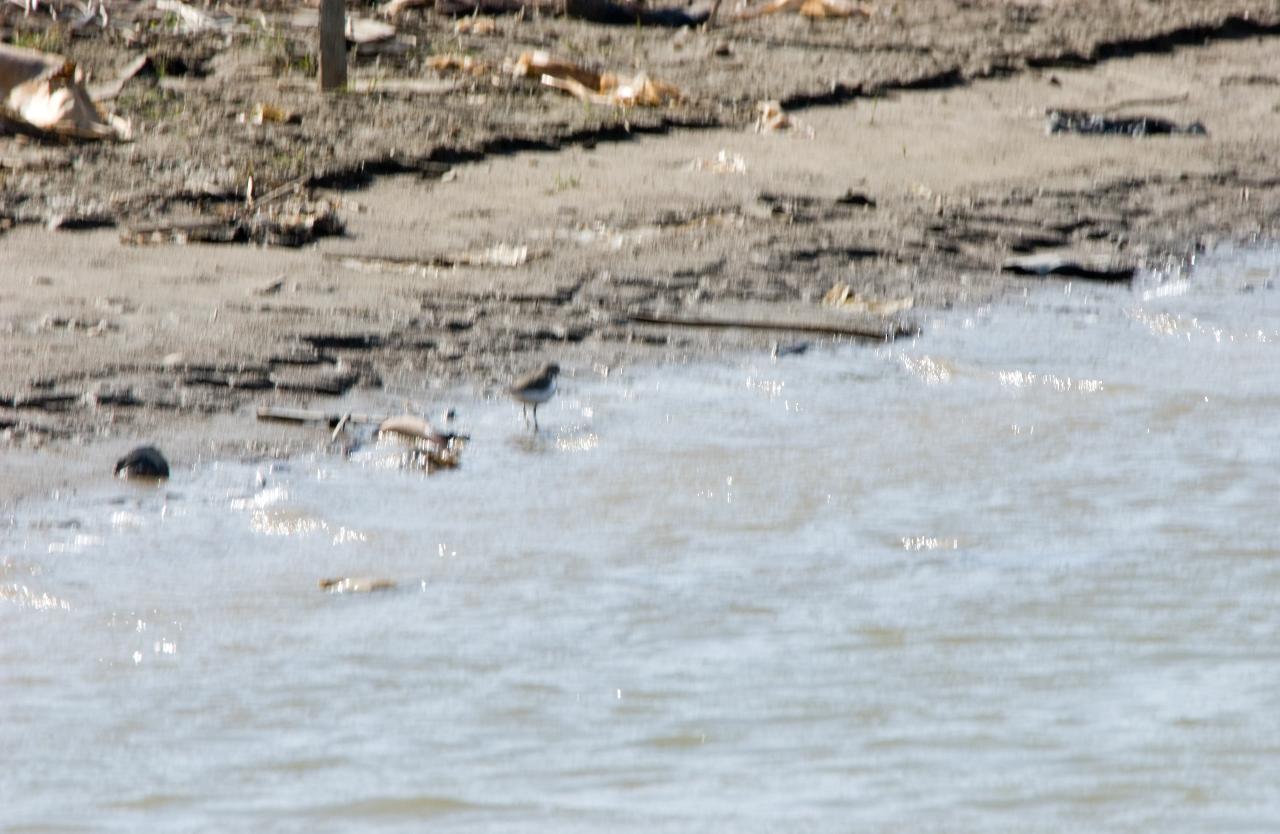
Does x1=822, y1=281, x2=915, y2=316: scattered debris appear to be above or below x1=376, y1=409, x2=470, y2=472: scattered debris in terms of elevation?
above

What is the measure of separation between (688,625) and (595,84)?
21.6 ft

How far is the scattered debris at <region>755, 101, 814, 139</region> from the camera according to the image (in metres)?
9.92

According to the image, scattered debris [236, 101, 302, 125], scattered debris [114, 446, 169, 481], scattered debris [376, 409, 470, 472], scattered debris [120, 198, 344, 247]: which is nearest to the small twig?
scattered debris [236, 101, 302, 125]

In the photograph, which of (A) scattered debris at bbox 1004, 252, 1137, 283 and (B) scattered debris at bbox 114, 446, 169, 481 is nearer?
(B) scattered debris at bbox 114, 446, 169, 481

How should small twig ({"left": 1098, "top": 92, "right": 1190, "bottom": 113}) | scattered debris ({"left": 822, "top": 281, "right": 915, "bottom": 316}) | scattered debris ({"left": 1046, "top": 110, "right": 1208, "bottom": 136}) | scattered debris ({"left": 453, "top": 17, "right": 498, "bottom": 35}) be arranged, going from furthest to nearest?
scattered debris ({"left": 453, "top": 17, "right": 498, "bottom": 35}) → small twig ({"left": 1098, "top": 92, "right": 1190, "bottom": 113}) → scattered debris ({"left": 1046, "top": 110, "right": 1208, "bottom": 136}) → scattered debris ({"left": 822, "top": 281, "right": 915, "bottom": 316})

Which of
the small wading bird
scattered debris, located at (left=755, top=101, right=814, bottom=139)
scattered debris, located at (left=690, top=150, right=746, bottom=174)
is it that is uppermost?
scattered debris, located at (left=755, top=101, right=814, bottom=139)

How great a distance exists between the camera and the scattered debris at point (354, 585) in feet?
14.4

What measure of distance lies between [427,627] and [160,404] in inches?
68.0

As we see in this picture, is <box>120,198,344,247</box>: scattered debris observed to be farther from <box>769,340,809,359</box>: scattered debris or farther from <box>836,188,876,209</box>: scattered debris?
<box>836,188,876,209</box>: scattered debris

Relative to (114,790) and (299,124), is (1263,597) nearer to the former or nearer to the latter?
(114,790)

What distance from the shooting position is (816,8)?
1336 cm

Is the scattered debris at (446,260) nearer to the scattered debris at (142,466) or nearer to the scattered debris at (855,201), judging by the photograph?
the scattered debris at (855,201)

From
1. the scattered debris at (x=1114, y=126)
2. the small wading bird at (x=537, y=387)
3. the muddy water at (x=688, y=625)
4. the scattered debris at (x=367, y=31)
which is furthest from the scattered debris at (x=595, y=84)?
the small wading bird at (x=537, y=387)

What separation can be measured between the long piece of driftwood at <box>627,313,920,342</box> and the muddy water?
535 mm
